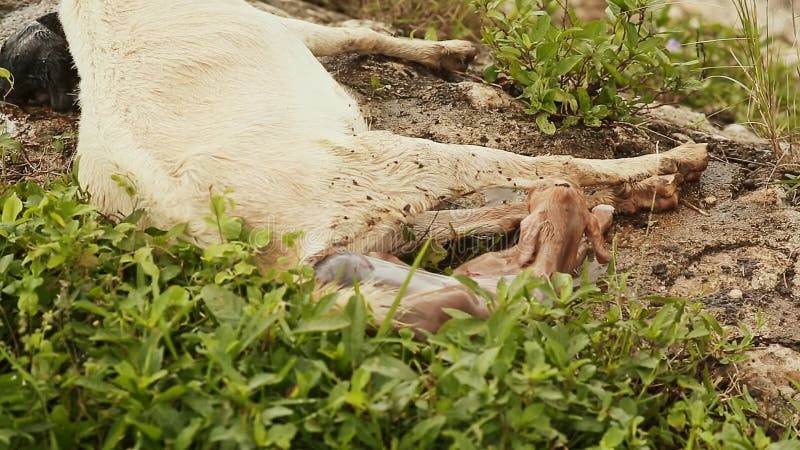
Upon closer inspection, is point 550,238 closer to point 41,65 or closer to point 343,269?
point 343,269

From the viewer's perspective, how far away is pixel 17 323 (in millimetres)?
2770

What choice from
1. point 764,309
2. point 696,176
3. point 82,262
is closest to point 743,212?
point 696,176

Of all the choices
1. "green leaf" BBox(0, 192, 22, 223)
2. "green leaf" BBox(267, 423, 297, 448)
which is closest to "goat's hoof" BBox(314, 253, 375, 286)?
"green leaf" BBox(267, 423, 297, 448)

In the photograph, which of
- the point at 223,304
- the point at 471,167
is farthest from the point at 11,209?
the point at 471,167

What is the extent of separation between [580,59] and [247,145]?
Result: 1.59m

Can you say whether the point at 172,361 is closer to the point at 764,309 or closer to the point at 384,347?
the point at 384,347

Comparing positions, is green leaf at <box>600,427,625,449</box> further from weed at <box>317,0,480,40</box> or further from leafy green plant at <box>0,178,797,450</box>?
weed at <box>317,0,480,40</box>

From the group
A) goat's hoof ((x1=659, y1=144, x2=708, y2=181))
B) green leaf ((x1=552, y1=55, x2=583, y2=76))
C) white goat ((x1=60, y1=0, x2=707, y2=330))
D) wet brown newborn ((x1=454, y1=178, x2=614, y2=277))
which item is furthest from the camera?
green leaf ((x1=552, y1=55, x2=583, y2=76))

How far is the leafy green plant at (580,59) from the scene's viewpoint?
394cm

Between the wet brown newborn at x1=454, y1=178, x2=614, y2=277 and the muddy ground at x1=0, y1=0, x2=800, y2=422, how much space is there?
250 mm

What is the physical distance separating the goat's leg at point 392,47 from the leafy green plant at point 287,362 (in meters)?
1.74

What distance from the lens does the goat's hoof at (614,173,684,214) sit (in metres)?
3.69

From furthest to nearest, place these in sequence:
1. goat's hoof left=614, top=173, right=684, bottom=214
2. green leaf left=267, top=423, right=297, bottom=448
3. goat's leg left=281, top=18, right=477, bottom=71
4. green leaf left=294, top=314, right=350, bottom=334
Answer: goat's leg left=281, top=18, right=477, bottom=71 < goat's hoof left=614, top=173, right=684, bottom=214 < green leaf left=294, top=314, right=350, bottom=334 < green leaf left=267, top=423, right=297, bottom=448

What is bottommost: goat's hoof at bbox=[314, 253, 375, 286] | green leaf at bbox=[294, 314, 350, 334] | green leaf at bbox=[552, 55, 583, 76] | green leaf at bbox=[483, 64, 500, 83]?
goat's hoof at bbox=[314, 253, 375, 286]
